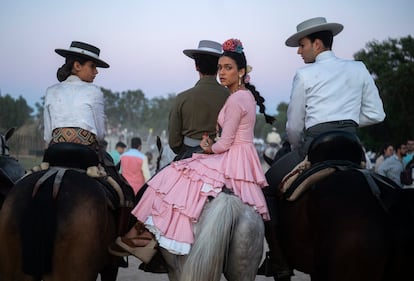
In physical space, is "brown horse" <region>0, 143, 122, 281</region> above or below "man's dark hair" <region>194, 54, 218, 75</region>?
below

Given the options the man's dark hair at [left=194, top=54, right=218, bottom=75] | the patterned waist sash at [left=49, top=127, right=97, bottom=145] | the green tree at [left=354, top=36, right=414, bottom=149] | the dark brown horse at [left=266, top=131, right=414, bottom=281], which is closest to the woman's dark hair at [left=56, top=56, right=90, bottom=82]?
the patterned waist sash at [left=49, top=127, right=97, bottom=145]

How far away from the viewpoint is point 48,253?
482cm

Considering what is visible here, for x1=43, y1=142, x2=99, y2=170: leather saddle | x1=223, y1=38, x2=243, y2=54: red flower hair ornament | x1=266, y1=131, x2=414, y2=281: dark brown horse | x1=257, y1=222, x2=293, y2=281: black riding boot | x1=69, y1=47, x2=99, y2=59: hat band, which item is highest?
x1=223, y1=38, x2=243, y2=54: red flower hair ornament

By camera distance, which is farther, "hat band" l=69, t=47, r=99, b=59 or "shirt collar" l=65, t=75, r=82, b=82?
"hat band" l=69, t=47, r=99, b=59

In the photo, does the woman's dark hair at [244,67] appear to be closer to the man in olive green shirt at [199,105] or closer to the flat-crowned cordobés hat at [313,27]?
the man in olive green shirt at [199,105]

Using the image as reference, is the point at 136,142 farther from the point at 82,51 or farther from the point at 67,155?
the point at 67,155

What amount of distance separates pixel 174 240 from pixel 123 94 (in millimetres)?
110183

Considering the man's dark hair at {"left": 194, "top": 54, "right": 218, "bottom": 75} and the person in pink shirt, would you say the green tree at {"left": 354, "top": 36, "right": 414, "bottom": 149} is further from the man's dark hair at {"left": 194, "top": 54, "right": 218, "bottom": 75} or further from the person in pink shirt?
the man's dark hair at {"left": 194, "top": 54, "right": 218, "bottom": 75}

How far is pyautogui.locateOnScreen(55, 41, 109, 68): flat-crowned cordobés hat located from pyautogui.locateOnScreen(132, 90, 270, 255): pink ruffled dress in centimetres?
168

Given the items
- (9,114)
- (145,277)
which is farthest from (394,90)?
(145,277)

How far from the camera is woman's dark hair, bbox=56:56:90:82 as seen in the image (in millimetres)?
6238

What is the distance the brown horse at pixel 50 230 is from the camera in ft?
15.8

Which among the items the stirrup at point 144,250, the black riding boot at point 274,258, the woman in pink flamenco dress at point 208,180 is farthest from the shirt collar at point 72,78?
the black riding boot at point 274,258

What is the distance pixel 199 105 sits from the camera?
6.27 meters
